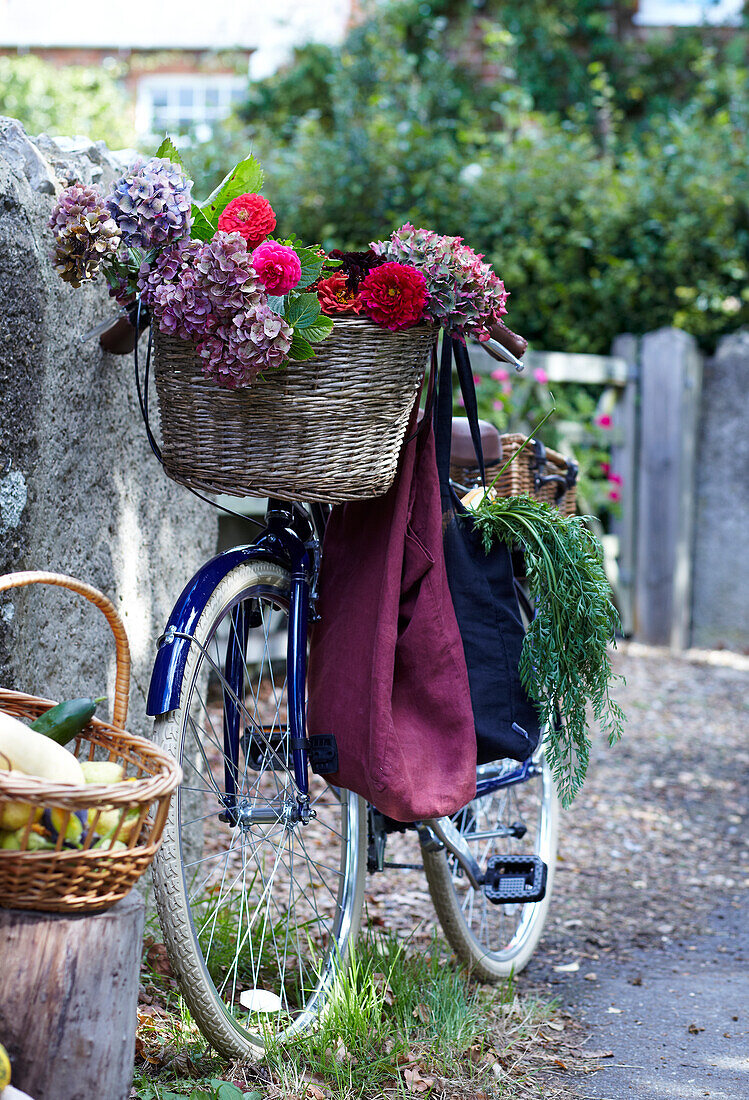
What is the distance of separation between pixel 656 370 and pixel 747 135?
172cm

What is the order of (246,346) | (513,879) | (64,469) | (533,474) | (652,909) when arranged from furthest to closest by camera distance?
(652,909), (533,474), (513,879), (64,469), (246,346)

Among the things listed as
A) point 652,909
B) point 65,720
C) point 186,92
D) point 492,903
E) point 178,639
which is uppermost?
point 186,92

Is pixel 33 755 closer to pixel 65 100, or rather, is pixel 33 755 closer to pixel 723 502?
pixel 723 502

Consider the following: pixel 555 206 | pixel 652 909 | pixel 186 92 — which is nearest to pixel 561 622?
pixel 652 909

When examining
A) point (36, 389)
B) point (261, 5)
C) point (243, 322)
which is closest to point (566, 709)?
point (243, 322)

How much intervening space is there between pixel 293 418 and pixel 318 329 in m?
0.14

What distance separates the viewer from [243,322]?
153 centimetres

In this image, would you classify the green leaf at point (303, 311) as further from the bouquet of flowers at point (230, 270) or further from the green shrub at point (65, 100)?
the green shrub at point (65, 100)

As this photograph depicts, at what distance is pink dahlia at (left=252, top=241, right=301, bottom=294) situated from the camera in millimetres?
1560

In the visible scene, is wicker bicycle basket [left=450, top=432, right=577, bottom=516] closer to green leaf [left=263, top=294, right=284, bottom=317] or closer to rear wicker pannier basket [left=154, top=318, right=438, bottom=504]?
rear wicker pannier basket [left=154, top=318, right=438, bottom=504]

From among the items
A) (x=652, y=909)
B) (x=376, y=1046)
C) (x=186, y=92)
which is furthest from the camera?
(x=186, y=92)

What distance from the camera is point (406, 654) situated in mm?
1911

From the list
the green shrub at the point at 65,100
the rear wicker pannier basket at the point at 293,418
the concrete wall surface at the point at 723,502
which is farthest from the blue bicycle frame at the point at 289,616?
the green shrub at the point at 65,100

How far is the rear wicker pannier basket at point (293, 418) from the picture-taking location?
1.64 metres
